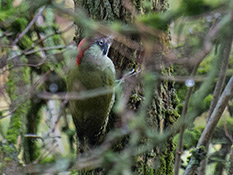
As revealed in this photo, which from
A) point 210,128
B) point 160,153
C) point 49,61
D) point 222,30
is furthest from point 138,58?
point 49,61

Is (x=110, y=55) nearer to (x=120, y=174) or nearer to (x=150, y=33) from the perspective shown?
(x=120, y=174)

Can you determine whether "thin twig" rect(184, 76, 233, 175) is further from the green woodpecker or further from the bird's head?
the bird's head

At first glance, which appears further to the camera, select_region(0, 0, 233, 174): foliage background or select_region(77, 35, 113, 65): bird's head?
select_region(77, 35, 113, 65): bird's head

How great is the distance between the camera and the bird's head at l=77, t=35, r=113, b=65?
3197 millimetres

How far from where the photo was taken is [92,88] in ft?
10.6

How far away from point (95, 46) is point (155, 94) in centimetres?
81

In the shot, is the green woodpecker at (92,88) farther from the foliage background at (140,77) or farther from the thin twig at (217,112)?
the thin twig at (217,112)

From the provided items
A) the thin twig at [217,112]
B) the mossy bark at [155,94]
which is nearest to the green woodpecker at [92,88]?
the mossy bark at [155,94]

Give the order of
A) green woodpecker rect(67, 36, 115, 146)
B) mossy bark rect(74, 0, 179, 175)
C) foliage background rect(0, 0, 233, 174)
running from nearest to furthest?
foliage background rect(0, 0, 233, 174), mossy bark rect(74, 0, 179, 175), green woodpecker rect(67, 36, 115, 146)

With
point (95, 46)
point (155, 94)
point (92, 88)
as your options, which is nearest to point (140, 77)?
point (155, 94)

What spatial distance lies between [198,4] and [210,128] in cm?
95

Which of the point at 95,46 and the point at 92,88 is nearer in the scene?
the point at 92,88

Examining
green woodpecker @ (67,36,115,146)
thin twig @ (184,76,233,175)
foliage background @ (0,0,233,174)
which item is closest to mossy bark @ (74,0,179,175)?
foliage background @ (0,0,233,174)

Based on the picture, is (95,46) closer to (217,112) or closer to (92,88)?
(92,88)
